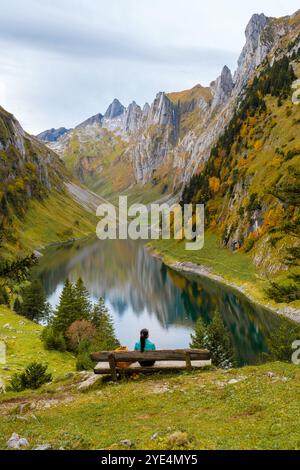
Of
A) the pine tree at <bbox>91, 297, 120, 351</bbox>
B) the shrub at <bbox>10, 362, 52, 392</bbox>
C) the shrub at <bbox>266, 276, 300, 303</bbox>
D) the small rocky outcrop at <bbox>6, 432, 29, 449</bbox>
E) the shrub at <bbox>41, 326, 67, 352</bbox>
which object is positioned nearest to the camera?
the small rocky outcrop at <bbox>6, 432, 29, 449</bbox>

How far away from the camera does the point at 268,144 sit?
485 ft

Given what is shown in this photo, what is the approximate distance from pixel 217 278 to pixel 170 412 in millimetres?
102406

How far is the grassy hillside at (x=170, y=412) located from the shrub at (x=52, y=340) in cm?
3318

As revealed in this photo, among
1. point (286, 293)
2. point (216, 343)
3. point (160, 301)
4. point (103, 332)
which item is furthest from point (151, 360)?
point (160, 301)

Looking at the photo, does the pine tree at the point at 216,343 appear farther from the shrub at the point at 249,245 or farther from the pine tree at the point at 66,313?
the shrub at the point at 249,245

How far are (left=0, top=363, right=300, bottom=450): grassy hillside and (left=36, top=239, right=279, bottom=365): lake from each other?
39969 mm

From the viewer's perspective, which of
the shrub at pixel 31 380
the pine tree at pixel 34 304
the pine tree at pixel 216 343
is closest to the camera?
the shrub at pixel 31 380

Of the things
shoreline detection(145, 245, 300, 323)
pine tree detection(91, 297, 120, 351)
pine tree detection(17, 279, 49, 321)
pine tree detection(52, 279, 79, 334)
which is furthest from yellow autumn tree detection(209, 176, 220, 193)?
pine tree detection(52, 279, 79, 334)

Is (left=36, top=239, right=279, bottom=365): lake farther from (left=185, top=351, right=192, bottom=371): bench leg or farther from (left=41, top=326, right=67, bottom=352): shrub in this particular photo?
(left=185, top=351, right=192, bottom=371): bench leg

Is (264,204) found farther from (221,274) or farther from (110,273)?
(110,273)

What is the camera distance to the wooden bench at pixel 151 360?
921 inches

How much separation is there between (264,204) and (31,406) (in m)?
111

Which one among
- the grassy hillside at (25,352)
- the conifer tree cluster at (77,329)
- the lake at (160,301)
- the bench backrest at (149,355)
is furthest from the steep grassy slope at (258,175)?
the bench backrest at (149,355)

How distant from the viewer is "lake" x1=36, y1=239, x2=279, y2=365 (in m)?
73.6
